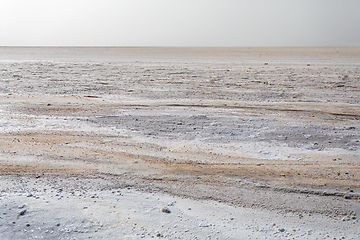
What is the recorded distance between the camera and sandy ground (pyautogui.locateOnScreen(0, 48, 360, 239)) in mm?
3975

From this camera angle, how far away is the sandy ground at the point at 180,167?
156 inches

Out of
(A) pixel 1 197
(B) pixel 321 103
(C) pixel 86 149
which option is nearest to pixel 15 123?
(C) pixel 86 149

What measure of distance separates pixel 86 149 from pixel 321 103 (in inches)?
247

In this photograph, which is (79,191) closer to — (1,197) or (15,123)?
(1,197)

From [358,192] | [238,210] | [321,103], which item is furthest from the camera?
[321,103]

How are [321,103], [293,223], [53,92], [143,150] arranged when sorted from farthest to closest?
[53,92]
[321,103]
[143,150]
[293,223]

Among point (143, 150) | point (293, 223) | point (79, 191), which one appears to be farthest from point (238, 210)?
point (143, 150)

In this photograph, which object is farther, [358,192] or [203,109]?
[203,109]

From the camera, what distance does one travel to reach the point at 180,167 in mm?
5484

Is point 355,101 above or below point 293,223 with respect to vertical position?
above

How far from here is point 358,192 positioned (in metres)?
4.67

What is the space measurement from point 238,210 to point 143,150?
235 cm

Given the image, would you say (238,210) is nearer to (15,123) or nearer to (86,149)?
(86,149)

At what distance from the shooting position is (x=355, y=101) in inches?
401
